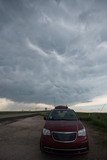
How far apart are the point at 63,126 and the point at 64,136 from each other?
0.53m

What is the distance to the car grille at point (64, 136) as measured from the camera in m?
9.82

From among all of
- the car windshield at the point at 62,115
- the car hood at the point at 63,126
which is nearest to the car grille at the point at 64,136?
the car hood at the point at 63,126

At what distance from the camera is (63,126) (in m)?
10.4

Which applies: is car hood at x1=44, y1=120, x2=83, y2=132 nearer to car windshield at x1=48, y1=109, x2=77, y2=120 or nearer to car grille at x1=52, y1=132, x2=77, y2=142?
car grille at x1=52, y1=132, x2=77, y2=142

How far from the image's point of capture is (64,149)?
9.62 metres

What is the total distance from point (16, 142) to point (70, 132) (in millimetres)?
4120

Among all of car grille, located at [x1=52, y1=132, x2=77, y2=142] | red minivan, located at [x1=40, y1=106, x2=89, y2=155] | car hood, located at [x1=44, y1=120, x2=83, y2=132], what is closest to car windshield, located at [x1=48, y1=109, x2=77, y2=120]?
car hood, located at [x1=44, y1=120, x2=83, y2=132]

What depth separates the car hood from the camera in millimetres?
10109

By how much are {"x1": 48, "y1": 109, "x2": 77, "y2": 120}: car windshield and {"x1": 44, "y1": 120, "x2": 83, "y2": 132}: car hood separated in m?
0.93

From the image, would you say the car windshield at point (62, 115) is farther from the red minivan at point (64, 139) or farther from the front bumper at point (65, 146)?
the front bumper at point (65, 146)

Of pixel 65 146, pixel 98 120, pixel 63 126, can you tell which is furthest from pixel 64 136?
pixel 98 120

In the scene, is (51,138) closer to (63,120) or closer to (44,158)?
(44,158)

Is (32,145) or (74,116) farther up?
(74,116)

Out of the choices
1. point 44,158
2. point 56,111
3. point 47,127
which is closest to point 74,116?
point 56,111
